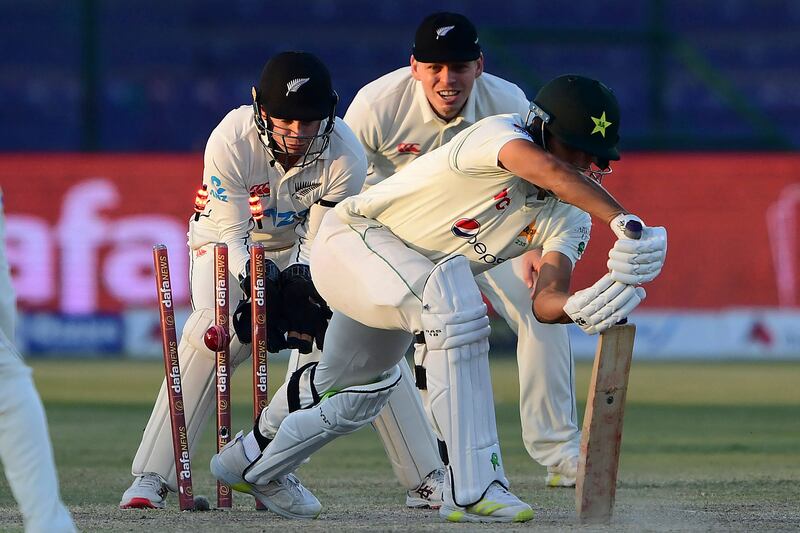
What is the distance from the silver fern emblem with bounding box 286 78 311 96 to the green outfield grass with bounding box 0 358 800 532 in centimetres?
142

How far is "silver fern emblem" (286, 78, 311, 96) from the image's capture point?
5113mm

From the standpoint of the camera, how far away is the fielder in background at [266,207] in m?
5.16

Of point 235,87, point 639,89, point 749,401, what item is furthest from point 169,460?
point 639,89

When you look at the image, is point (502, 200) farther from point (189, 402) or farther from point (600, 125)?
point (189, 402)

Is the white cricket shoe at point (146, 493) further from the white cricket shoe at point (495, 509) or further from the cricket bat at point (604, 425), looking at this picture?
the cricket bat at point (604, 425)

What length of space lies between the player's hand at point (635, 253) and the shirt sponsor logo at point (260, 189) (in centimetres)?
165

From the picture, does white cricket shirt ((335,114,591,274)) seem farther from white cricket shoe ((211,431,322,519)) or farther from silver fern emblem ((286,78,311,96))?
white cricket shoe ((211,431,322,519))

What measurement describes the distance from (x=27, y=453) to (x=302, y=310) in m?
1.81

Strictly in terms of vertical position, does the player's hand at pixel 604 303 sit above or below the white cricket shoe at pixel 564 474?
above

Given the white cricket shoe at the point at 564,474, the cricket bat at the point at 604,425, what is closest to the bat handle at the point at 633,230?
the cricket bat at the point at 604,425

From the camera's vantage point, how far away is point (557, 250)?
182 inches

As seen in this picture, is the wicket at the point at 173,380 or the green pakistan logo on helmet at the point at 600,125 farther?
the wicket at the point at 173,380

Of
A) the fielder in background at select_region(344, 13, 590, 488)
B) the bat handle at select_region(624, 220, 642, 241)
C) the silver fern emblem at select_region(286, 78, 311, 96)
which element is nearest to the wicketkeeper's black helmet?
the silver fern emblem at select_region(286, 78, 311, 96)

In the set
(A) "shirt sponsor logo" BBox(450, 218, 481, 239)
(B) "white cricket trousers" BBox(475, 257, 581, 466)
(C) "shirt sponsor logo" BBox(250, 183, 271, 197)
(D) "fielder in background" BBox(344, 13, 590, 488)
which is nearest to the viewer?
(A) "shirt sponsor logo" BBox(450, 218, 481, 239)
